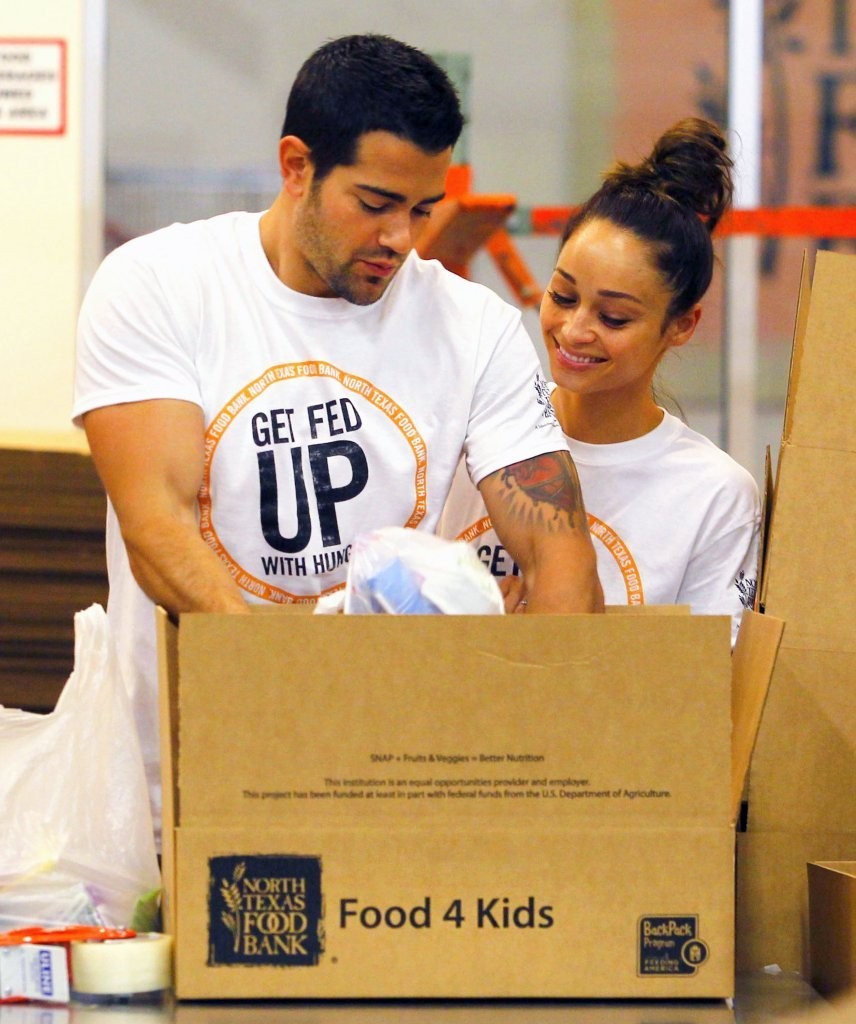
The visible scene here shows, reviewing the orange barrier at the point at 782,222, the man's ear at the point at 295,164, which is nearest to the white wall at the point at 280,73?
the orange barrier at the point at 782,222

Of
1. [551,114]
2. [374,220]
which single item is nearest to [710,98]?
[551,114]

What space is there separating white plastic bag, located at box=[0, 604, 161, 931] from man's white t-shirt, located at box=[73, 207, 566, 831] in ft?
0.79

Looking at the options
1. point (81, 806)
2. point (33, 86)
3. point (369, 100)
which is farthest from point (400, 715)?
point (33, 86)

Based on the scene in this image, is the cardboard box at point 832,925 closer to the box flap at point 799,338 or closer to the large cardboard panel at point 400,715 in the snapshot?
the large cardboard panel at point 400,715

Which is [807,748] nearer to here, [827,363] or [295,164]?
[827,363]

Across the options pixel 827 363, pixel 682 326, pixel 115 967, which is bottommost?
pixel 115 967

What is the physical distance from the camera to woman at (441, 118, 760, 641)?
1.72 metres

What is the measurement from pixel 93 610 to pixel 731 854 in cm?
58

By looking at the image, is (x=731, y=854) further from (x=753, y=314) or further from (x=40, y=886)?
(x=753, y=314)

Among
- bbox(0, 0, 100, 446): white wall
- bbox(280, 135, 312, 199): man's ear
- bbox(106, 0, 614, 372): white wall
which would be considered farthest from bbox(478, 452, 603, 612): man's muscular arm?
bbox(106, 0, 614, 372): white wall

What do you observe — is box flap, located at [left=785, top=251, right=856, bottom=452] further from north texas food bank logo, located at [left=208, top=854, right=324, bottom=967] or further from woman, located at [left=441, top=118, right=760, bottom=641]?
north texas food bank logo, located at [left=208, top=854, right=324, bottom=967]

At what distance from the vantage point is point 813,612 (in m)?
1.28

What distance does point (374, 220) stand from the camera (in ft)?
5.12

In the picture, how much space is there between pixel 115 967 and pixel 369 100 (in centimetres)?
92
